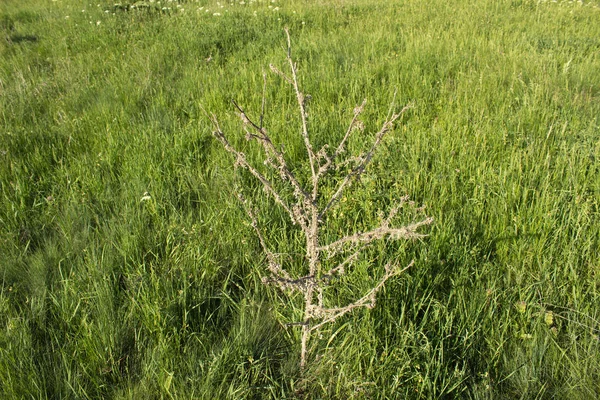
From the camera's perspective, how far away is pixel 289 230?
2.53 m

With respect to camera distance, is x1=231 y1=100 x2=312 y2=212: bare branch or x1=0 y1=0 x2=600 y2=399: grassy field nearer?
x1=231 y1=100 x2=312 y2=212: bare branch

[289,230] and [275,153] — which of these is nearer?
[275,153]

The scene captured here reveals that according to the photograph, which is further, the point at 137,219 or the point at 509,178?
the point at 509,178

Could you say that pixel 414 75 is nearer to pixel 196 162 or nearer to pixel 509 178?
pixel 509 178

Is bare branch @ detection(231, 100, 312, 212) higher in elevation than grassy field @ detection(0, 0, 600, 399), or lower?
higher

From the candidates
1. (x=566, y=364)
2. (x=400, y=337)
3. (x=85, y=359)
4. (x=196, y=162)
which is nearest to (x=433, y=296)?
(x=400, y=337)

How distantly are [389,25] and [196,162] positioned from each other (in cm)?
399

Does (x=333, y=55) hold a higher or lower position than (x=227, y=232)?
higher

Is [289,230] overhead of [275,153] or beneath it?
beneath

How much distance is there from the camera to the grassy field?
A: 1.75 meters

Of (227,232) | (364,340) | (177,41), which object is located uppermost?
(177,41)

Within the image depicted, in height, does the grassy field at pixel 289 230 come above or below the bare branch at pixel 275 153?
below

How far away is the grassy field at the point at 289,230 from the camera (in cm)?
175

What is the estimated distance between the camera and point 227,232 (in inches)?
95.6
